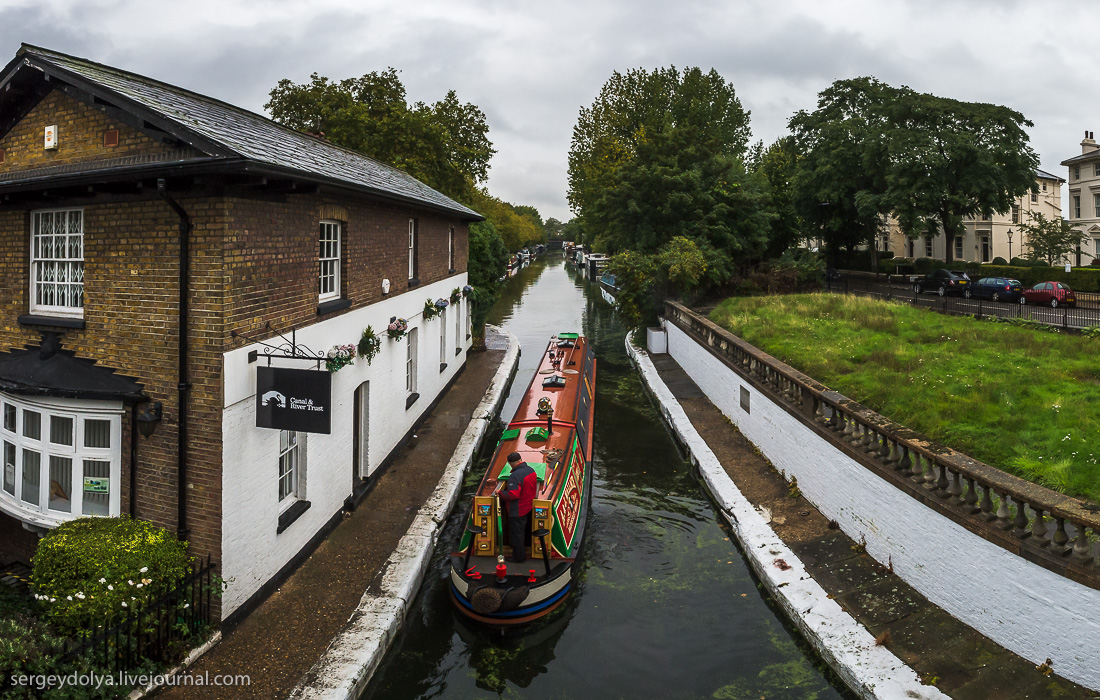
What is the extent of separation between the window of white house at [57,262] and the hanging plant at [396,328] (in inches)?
217

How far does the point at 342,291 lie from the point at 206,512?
4.73m

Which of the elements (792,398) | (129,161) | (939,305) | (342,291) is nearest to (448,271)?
(342,291)

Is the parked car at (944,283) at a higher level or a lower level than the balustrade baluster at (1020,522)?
higher

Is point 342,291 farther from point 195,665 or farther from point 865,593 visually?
point 865,593

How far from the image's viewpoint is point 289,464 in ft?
31.9

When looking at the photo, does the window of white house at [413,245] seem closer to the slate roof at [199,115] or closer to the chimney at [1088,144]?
the slate roof at [199,115]

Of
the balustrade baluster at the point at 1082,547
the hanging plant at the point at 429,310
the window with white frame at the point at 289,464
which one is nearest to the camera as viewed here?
the balustrade baluster at the point at 1082,547

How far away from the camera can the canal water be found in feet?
25.7

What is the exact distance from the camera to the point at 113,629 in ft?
20.7

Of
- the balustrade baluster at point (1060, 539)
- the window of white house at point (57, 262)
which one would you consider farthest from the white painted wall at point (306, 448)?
the balustrade baluster at point (1060, 539)

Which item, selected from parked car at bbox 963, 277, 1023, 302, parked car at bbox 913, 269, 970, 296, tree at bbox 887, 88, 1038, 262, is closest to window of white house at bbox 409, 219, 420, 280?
parked car at bbox 963, 277, 1023, 302

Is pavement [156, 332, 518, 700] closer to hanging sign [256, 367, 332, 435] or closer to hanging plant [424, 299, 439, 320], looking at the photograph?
hanging sign [256, 367, 332, 435]

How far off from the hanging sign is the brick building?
195mm

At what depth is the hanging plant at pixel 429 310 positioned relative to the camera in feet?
57.1
